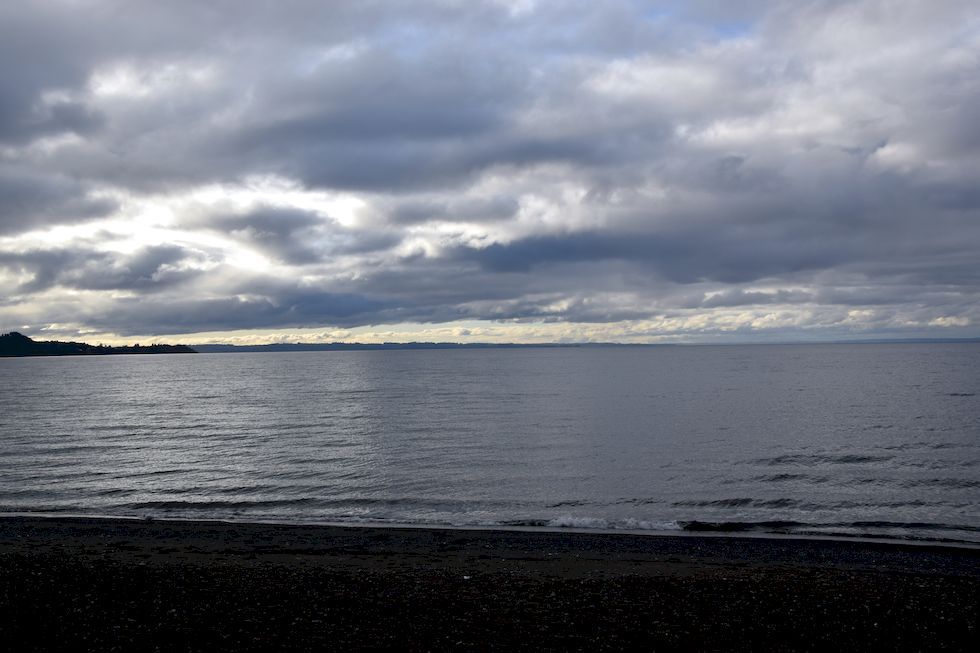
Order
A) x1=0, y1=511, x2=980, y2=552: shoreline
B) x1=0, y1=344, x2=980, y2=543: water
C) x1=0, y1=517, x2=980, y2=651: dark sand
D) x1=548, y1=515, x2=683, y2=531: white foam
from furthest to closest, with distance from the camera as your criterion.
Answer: x1=0, y1=344, x2=980, y2=543: water → x1=548, y1=515, x2=683, y2=531: white foam → x1=0, y1=511, x2=980, y2=552: shoreline → x1=0, y1=517, x2=980, y2=651: dark sand

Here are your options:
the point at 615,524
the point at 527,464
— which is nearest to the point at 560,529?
the point at 615,524

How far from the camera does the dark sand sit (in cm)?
1144

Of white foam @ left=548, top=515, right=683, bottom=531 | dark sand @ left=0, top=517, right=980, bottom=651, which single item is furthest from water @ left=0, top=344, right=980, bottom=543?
dark sand @ left=0, top=517, right=980, bottom=651

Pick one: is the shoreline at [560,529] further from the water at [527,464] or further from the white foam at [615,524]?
the water at [527,464]

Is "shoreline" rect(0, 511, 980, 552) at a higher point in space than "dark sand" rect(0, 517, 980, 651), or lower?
lower

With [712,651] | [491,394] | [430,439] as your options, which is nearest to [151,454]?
[430,439]

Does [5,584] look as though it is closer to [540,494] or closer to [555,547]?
[555,547]

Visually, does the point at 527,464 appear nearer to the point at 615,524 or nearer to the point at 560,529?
the point at 615,524

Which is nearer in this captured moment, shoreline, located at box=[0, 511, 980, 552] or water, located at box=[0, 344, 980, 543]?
shoreline, located at box=[0, 511, 980, 552]

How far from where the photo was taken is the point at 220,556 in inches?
711

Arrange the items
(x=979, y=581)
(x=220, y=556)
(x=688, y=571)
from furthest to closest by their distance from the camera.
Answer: (x=220, y=556)
(x=688, y=571)
(x=979, y=581)

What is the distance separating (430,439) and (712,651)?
32.4 m

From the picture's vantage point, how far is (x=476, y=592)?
14.0 m

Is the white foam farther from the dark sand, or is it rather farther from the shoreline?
the dark sand
